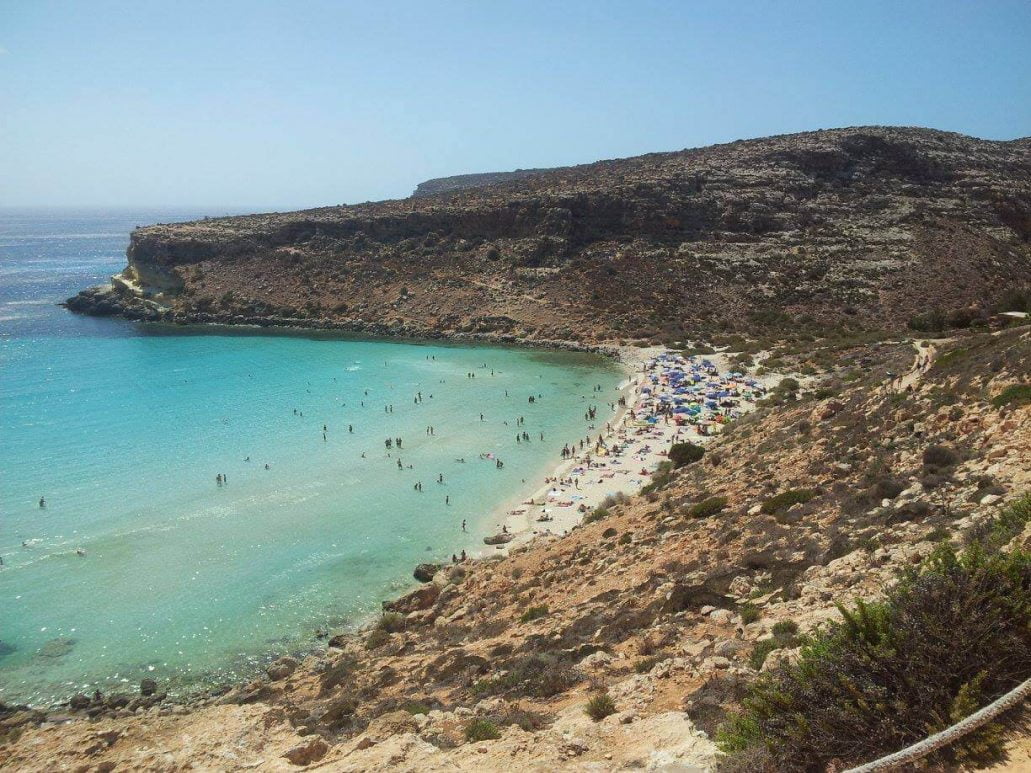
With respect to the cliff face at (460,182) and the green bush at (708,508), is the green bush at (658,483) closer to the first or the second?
the green bush at (708,508)

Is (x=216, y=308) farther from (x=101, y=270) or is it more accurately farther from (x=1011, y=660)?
(x=1011, y=660)

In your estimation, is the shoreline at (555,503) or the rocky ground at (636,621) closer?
the rocky ground at (636,621)

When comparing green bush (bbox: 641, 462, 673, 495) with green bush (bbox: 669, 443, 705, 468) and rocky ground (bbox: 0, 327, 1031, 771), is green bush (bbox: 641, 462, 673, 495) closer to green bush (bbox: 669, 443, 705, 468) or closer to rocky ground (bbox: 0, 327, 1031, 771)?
green bush (bbox: 669, 443, 705, 468)

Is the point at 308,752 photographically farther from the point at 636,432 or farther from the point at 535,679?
the point at 636,432

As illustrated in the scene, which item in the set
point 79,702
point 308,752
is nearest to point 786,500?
point 308,752

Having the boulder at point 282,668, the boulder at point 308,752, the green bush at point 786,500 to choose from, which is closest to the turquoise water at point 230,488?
the boulder at point 282,668

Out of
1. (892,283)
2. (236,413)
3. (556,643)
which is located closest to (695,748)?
(556,643)

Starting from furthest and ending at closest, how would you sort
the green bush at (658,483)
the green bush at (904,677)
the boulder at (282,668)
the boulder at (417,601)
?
the green bush at (658,483)
the boulder at (417,601)
the boulder at (282,668)
the green bush at (904,677)
